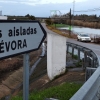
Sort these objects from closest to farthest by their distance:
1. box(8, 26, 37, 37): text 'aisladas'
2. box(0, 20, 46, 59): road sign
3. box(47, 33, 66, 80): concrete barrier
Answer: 1. box(0, 20, 46, 59): road sign
2. box(8, 26, 37, 37): text 'aisladas'
3. box(47, 33, 66, 80): concrete barrier

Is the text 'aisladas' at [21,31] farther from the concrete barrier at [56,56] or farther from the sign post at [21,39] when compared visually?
the concrete barrier at [56,56]

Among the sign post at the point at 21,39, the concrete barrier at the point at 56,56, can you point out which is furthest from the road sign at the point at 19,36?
the concrete barrier at the point at 56,56

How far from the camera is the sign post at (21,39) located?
101 inches

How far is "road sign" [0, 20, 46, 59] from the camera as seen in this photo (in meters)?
2.55

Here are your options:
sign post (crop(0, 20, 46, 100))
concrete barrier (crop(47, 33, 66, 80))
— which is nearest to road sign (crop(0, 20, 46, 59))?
sign post (crop(0, 20, 46, 100))

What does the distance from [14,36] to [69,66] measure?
9425 millimetres

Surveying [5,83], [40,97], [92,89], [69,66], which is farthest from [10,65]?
[92,89]

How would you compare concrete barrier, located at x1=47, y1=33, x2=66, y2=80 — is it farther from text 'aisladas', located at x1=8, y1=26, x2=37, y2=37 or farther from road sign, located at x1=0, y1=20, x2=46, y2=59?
text 'aisladas', located at x1=8, y1=26, x2=37, y2=37

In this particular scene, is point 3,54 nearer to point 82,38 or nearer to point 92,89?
point 92,89

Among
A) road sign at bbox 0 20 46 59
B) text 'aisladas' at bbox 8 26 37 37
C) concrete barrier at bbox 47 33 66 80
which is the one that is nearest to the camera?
road sign at bbox 0 20 46 59

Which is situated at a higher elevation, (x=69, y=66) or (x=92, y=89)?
(x=92, y=89)

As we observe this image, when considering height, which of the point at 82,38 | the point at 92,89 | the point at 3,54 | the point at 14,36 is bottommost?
the point at 82,38

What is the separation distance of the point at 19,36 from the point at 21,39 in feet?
0.17

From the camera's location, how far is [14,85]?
44.2ft
